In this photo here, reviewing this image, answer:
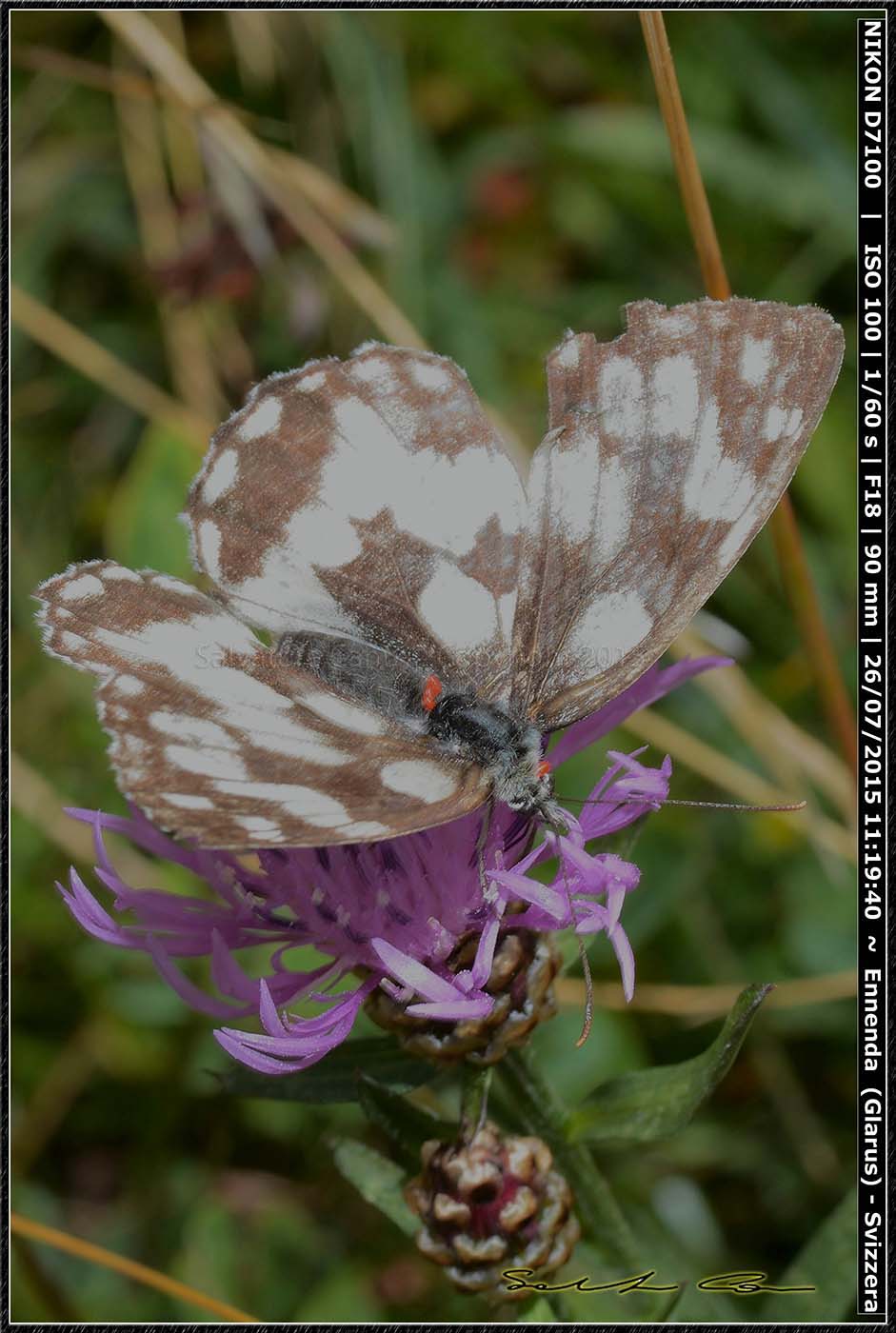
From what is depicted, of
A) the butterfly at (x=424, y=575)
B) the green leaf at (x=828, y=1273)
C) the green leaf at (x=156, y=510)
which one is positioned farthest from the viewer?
the green leaf at (x=156, y=510)

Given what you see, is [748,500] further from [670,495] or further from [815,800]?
[815,800]

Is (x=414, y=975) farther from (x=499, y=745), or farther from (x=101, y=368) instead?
Answer: (x=101, y=368)

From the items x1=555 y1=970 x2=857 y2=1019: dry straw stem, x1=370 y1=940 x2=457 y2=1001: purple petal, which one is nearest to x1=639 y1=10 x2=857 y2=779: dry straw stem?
x1=555 y1=970 x2=857 y2=1019: dry straw stem

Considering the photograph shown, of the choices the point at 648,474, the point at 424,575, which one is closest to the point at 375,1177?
the point at 424,575

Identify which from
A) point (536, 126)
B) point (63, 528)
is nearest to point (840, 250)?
point (536, 126)

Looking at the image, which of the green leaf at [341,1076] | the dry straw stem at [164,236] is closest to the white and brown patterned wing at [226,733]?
the green leaf at [341,1076]

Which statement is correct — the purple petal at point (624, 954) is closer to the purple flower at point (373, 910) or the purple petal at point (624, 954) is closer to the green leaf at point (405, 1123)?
the purple flower at point (373, 910)

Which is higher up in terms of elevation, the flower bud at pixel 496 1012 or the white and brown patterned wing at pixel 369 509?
the white and brown patterned wing at pixel 369 509
